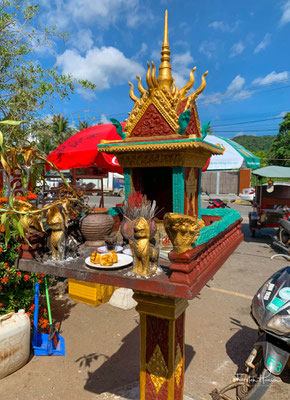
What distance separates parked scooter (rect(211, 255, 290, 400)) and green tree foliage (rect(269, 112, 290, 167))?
34.0 m

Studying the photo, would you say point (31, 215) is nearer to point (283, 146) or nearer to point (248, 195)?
point (248, 195)

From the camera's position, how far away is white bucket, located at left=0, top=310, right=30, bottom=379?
377cm

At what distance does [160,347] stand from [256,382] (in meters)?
1.45

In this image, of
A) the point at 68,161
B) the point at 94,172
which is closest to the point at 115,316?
the point at 68,161

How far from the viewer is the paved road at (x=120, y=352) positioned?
3.64 m

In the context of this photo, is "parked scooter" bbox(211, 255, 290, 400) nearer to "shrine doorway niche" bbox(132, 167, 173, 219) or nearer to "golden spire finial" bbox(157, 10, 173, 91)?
"shrine doorway niche" bbox(132, 167, 173, 219)

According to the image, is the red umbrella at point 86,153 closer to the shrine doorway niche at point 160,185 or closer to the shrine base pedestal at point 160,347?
the shrine doorway niche at point 160,185

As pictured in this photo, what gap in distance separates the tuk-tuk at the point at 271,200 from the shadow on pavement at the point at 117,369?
7558 millimetres

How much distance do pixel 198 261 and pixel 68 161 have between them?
424 cm

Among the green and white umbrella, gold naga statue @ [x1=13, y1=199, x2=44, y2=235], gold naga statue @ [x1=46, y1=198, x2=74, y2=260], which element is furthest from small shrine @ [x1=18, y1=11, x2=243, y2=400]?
the green and white umbrella

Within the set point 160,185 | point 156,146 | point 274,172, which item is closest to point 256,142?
point 274,172

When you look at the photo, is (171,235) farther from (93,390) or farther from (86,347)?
(86,347)

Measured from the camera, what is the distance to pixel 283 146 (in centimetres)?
3556

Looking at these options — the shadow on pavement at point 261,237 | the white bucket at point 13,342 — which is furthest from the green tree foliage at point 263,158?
the white bucket at point 13,342
